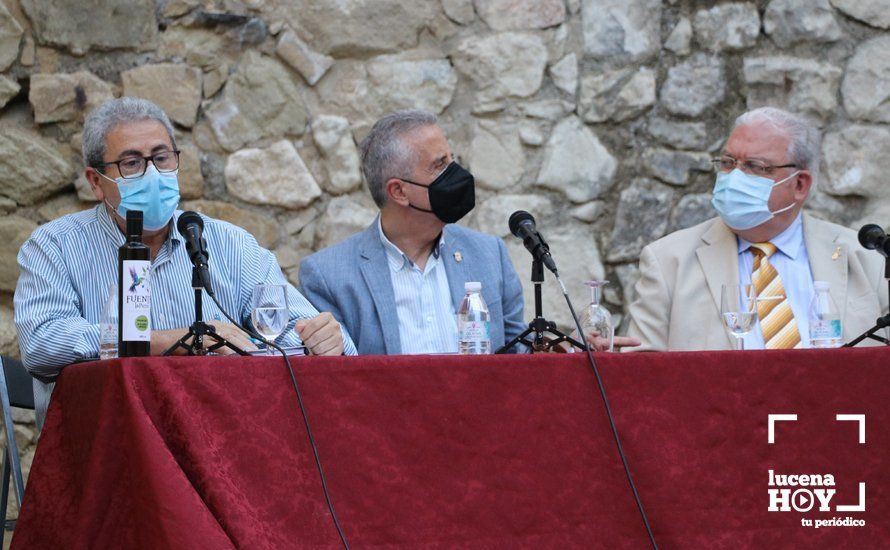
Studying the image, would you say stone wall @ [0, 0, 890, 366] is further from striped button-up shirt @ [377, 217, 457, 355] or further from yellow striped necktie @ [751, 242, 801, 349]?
yellow striped necktie @ [751, 242, 801, 349]

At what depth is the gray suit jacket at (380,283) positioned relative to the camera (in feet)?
12.0

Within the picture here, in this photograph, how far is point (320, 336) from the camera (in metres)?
2.99

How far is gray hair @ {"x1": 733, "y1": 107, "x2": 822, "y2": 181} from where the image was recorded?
3.84 meters

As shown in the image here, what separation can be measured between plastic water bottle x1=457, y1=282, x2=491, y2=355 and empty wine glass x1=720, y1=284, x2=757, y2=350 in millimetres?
616

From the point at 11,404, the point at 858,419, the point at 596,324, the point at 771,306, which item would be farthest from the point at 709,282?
the point at 11,404

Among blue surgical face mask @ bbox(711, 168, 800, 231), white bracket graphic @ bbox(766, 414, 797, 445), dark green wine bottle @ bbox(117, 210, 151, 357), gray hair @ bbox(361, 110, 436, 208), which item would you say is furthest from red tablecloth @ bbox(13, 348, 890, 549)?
gray hair @ bbox(361, 110, 436, 208)

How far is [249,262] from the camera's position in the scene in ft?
11.6

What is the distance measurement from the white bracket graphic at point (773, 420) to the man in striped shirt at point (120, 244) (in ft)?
3.55

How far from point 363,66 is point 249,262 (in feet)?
4.01

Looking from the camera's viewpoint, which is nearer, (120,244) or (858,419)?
(858,419)

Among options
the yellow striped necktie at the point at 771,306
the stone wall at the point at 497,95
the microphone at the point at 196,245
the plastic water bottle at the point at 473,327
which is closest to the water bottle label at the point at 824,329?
the yellow striped necktie at the point at 771,306

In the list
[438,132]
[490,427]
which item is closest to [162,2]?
[438,132]

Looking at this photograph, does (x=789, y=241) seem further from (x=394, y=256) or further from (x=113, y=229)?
(x=113, y=229)

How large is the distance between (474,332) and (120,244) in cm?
107
